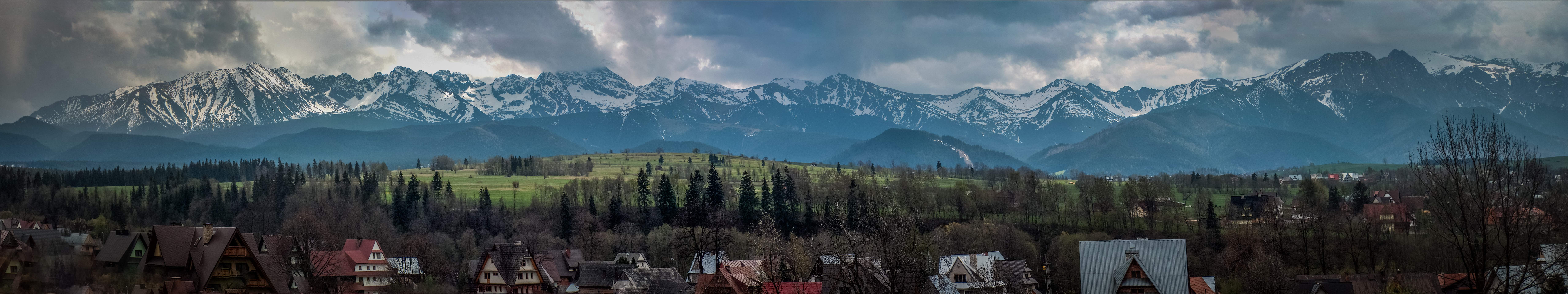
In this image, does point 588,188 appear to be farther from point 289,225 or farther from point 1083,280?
point 1083,280

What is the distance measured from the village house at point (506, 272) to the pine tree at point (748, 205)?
56.3 metres

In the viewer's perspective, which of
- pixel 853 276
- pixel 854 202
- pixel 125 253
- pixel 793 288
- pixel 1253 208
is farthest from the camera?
pixel 1253 208

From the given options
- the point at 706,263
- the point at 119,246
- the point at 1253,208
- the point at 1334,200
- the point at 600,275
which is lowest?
the point at 1253,208

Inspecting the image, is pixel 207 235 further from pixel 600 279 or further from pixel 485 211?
pixel 485 211

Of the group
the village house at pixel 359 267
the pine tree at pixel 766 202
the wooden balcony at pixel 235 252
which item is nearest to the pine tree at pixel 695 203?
the pine tree at pixel 766 202

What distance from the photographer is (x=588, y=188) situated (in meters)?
177

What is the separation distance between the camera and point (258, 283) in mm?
52000

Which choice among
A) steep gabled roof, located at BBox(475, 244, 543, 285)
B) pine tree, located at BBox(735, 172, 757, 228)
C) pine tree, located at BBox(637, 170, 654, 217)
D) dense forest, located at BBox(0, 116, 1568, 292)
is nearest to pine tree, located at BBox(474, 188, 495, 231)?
dense forest, located at BBox(0, 116, 1568, 292)

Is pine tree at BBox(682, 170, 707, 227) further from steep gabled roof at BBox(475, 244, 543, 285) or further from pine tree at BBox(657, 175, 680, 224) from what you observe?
steep gabled roof at BBox(475, 244, 543, 285)

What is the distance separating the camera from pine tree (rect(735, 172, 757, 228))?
137 metres

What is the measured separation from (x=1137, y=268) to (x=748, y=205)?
9002cm

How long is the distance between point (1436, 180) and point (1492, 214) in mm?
2570

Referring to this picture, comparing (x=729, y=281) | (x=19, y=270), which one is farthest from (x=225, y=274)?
(x=729, y=281)

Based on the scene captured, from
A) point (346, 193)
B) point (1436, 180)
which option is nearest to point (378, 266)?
point (1436, 180)
